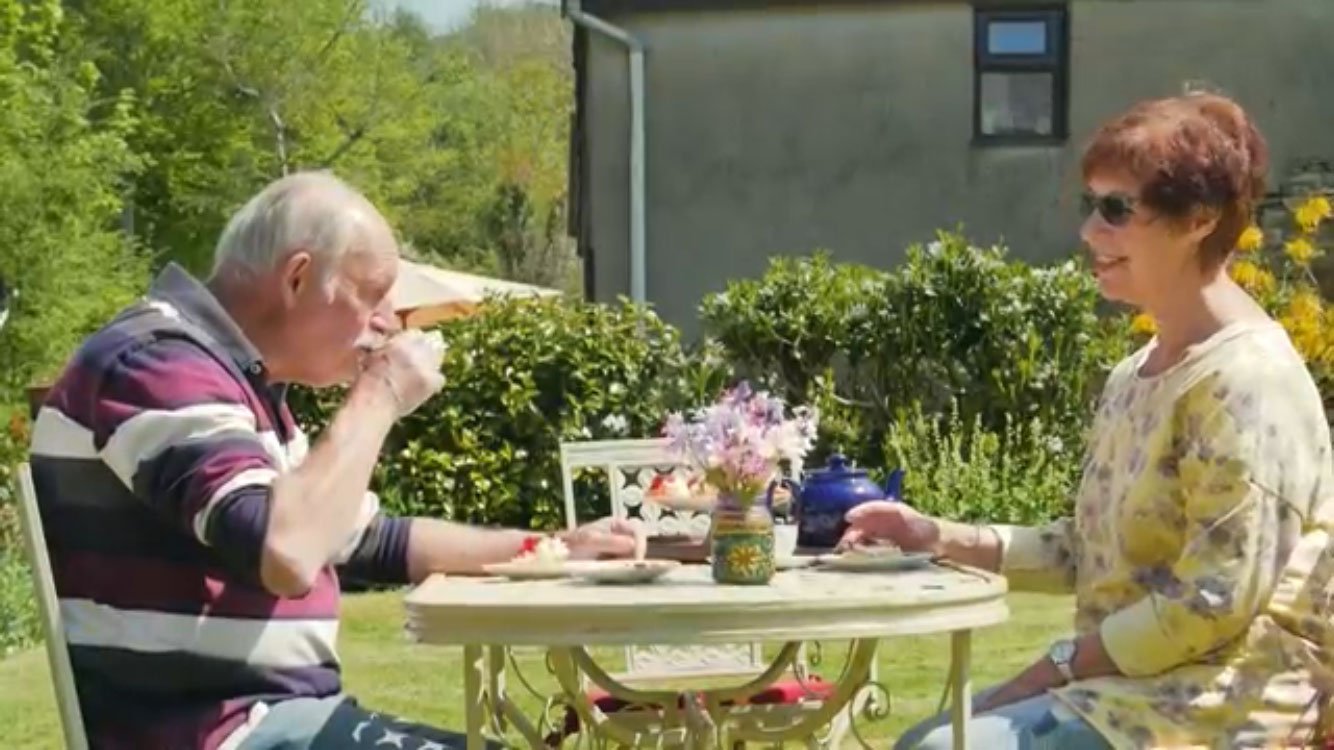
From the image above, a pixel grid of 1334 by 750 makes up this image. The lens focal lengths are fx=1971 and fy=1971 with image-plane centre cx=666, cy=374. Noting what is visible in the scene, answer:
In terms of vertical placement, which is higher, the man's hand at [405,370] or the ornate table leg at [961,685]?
the man's hand at [405,370]

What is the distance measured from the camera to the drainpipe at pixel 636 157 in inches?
625

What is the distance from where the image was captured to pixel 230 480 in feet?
8.89

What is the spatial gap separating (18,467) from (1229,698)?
1815mm

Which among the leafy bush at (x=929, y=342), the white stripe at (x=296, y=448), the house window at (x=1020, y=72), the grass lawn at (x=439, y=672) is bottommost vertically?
the grass lawn at (x=439, y=672)

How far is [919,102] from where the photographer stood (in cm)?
1617

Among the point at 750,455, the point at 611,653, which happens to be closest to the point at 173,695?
the point at 750,455

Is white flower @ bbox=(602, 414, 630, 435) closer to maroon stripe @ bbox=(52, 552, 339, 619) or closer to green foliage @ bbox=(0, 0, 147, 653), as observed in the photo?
green foliage @ bbox=(0, 0, 147, 653)

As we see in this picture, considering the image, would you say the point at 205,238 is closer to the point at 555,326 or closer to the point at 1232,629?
the point at 555,326

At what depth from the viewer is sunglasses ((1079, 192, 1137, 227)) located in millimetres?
3135

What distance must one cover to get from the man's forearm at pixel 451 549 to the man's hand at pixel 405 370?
576mm

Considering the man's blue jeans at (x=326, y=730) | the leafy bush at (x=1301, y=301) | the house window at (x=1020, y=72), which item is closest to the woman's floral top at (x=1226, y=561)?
the man's blue jeans at (x=326, y=730)

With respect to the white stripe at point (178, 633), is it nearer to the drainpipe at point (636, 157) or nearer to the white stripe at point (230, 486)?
the white stripe at point (230, 486)

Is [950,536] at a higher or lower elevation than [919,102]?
lower

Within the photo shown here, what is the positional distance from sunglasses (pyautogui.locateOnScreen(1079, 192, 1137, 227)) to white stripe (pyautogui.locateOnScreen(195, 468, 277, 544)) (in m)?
1.39
